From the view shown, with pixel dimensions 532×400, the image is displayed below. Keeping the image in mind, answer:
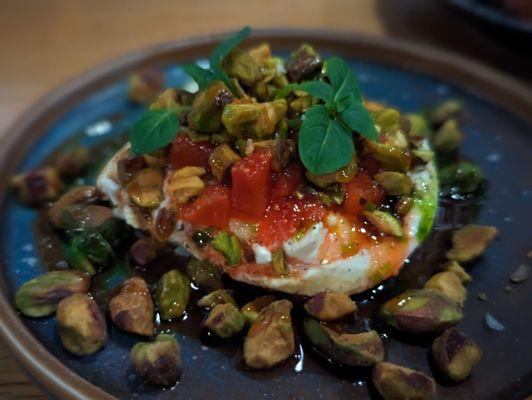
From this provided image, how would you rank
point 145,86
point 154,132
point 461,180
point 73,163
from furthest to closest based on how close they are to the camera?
point 145,86 → point 73,163 → point 461,180 → point 154,132

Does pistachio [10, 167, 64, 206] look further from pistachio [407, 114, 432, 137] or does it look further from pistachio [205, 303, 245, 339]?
pistachio [407, 114, 432, 137]

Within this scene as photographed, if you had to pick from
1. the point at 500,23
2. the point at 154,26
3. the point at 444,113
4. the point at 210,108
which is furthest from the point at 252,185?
→ the point at 154,26

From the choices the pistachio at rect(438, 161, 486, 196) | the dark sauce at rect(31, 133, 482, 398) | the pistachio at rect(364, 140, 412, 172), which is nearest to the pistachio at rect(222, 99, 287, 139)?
the pistachio at rect(364, 140, 412, 172)

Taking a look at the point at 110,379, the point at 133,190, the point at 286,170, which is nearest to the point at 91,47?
the point at 133,190

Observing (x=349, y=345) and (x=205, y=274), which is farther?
(x=205, y=274)

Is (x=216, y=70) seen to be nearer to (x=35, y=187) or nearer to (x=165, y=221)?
(x=165, y=221)

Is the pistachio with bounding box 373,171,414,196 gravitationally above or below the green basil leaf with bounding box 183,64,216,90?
below
